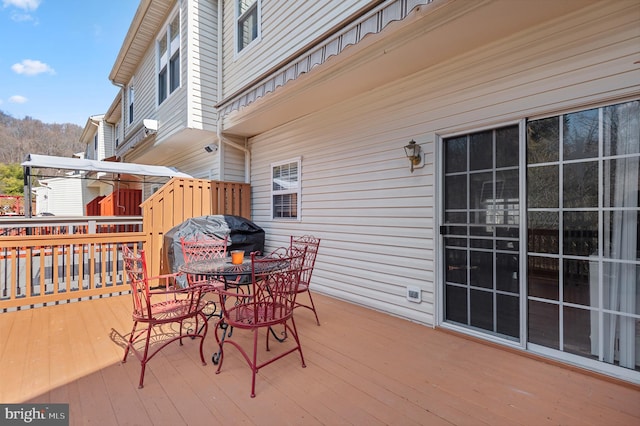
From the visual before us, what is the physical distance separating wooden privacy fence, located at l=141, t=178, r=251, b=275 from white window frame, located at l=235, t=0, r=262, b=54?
259 centimetres

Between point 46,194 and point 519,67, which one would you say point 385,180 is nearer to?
point 519,67

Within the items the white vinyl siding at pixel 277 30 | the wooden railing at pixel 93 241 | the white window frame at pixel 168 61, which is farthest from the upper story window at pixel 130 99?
the white vinyl siding at pixel 277 30

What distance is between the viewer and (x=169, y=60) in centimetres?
690

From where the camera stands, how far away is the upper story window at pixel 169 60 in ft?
22.0

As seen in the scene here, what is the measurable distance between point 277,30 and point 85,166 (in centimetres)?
528

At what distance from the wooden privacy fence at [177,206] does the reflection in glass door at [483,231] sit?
14.0 ft

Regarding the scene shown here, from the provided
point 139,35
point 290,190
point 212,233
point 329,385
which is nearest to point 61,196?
point 139,35

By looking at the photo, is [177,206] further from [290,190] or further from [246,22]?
[246,22]

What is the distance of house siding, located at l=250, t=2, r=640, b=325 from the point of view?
94.2 inches

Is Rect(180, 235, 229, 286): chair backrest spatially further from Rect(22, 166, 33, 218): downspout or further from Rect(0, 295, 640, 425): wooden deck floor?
Rect(22, 166, 33, 218): downspout

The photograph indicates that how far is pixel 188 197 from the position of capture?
5.54 metres

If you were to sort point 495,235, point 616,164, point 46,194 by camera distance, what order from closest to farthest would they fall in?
point 616,164
point 495,235
point 46,194

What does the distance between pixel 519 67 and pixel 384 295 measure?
2853 mm

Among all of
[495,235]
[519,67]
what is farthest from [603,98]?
[495,235]
